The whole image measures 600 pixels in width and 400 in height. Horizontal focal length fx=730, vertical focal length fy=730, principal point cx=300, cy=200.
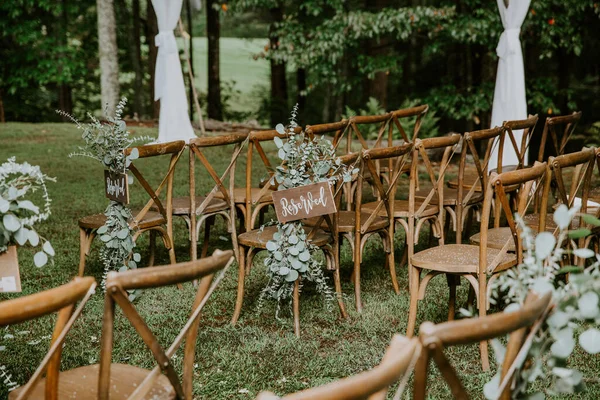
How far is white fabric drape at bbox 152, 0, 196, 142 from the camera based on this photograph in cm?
706

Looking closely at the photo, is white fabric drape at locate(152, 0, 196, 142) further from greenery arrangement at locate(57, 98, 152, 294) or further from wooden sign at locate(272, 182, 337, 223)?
wooden sign at locate(272, 182, 337, 223)

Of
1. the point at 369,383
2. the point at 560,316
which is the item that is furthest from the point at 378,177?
the point at 369,383

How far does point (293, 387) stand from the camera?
3.43 meters

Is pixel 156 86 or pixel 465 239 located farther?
pixel 156 86

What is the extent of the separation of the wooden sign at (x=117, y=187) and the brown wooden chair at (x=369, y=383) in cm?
293

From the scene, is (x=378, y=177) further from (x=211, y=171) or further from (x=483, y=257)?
(x=211, y=171)

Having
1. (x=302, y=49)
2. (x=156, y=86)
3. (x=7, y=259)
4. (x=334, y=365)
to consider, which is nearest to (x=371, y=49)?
(x=302, y=49)

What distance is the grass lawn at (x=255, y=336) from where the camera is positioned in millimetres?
3531

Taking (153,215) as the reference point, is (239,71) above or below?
above

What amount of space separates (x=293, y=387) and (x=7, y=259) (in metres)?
1.45

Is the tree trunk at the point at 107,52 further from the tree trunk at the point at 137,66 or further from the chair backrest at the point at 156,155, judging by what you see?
the chair backrest at the point at 156,155

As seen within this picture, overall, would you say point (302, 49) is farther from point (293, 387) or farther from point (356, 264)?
point (293, 387)

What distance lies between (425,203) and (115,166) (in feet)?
6.61

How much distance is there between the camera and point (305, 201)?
152 inches
